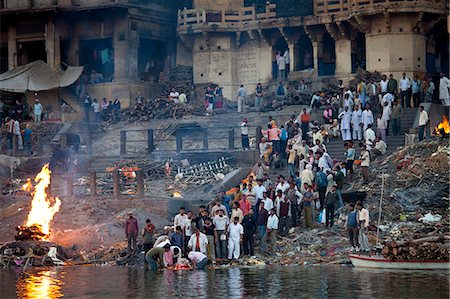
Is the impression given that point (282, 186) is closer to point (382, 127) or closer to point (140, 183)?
point (140, 183)

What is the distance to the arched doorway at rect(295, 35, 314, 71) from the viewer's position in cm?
4962

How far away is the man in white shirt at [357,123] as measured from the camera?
121 feet

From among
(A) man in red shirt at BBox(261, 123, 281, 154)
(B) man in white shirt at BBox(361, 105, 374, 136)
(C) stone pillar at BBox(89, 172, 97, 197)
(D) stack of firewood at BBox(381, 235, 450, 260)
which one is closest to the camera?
(D) stack of firewood at BBox(381, 235, 450, 260)

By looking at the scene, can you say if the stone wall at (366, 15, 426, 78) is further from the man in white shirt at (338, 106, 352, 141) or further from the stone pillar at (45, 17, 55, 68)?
the stone pillar at (45, 17, 55, 68)

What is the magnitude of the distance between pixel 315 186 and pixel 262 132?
19.8ft

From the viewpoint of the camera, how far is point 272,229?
1173 inches

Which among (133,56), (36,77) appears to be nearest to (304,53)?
(133,56)

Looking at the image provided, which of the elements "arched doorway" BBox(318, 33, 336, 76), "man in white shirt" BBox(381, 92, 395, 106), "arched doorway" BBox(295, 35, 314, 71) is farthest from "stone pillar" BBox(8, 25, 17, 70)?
"man in white shirt" BBox(381, 92, 395, 106)

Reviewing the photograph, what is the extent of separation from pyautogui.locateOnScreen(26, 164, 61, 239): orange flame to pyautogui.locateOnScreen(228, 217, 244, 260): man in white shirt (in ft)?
19.0

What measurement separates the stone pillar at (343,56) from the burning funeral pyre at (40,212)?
47.5 ft

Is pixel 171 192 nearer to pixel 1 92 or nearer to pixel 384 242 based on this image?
pixel 384 242

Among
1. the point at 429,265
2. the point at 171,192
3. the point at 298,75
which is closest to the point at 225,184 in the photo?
the point at 171,192

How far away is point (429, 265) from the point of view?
26.0m

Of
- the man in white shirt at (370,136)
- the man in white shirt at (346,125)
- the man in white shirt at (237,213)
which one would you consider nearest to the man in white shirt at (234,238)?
the man in white shirt at (237,213)
